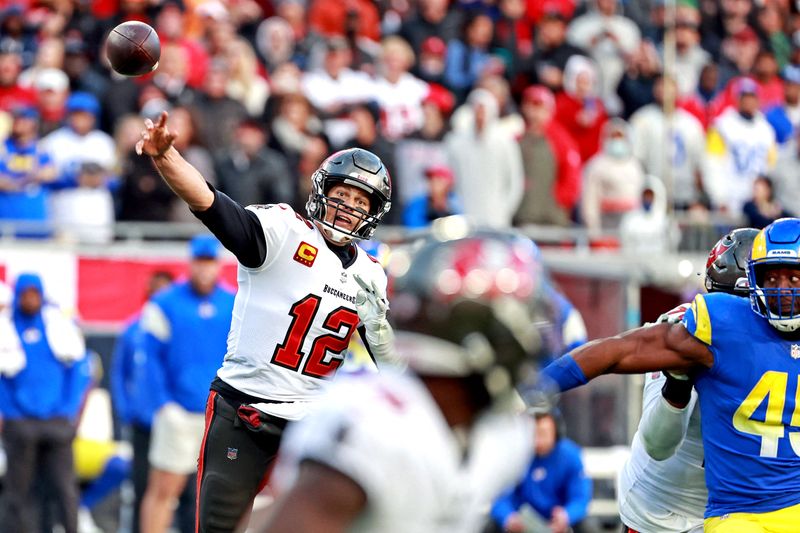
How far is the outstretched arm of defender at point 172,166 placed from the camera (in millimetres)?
5199

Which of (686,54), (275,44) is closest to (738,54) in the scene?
(686,54)

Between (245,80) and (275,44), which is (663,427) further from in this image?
(275,44)

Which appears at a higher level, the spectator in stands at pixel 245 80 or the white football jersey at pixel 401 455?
the white football jersey at pixel 401 455

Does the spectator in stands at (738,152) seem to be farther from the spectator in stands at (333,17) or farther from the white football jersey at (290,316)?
the white football jersey at (290,316)

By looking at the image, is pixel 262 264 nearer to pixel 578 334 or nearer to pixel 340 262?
pixel 340 262

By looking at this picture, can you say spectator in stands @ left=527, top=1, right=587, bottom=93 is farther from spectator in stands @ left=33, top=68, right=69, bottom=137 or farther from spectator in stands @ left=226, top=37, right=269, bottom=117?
spectator in stands @ left=33, top=68, right=69, bottom=137

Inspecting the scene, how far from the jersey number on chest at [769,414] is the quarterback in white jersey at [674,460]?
40 cm

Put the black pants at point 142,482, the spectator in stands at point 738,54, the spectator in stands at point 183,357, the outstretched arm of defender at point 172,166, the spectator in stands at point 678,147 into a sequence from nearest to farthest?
1. the outstretched arm of defender at point 172,166
2. the spectator in stands at point 183,357
3. the black pants at point 142,482
4. the spectator in stands at point 678,147
5. the spectator in stands at point 738,54

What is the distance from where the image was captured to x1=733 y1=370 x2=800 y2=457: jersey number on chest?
514 centimetres

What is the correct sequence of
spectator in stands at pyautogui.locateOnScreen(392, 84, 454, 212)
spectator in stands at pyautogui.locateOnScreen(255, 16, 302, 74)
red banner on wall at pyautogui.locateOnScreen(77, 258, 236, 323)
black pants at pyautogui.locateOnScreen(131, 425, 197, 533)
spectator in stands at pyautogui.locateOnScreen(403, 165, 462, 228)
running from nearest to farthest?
black pants at pyautogui.locateOnScreen(131, 425, 197, 533)
red banner on wall at pyautogui.locateOnScreen(77, 258, 236, 323)
spectator in stands at pyautogui.locateOnScreen(403, 165, 462, 228)
spectator in stands at pyautogui.locateOnScreen(392, 84, 454, 212)
spectator in stands at pyautogui.locateOnScreen(255, 16, 302, 74)

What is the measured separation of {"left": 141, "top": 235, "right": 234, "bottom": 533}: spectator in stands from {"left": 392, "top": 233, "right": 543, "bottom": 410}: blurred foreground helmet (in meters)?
6.52

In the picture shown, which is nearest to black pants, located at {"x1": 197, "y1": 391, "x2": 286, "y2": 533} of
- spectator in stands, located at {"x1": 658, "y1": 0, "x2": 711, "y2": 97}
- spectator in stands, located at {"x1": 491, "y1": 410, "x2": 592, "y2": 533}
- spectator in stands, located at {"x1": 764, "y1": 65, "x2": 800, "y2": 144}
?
spectator in stands, located at {"x1": 491, "y1": 410, "x2": 592, "y2": 533}

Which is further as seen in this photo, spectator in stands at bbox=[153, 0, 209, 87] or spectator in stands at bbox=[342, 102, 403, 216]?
spectator in stands at bbox=[153, 0, 209, 87]

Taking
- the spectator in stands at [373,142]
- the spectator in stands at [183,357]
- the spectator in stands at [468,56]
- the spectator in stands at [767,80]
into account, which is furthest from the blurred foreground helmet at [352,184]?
the spectator in stands at [767,80]
